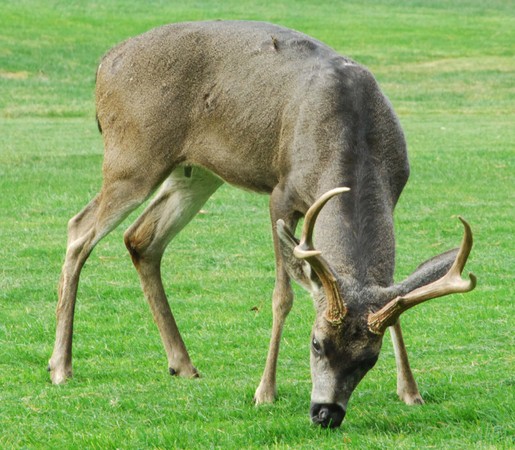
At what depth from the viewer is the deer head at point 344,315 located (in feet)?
19.5

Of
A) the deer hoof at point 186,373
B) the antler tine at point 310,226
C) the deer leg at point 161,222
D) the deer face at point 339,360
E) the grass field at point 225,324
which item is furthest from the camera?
the deer leg at point 161,222

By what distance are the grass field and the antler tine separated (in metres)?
0.98

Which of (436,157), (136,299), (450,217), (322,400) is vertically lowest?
(436,157)

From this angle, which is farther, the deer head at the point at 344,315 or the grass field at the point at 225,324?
the grass field at the point at 225,324

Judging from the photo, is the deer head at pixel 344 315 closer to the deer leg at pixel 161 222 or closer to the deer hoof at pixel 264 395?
the deer hoof at pixel 264 395

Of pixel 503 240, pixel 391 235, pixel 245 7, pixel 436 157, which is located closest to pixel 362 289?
pixel 391 235

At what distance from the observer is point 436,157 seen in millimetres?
18609

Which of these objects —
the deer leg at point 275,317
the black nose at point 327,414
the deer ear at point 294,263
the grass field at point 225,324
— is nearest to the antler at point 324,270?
the deer ear at point 294,263

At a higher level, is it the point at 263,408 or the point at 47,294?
the point at 263,408

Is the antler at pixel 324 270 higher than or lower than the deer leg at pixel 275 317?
higher

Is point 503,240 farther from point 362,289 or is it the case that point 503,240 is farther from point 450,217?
point 362,289

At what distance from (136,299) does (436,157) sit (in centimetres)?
951

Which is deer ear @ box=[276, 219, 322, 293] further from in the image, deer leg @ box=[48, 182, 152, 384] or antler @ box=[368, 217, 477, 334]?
deer leg @ box=[48, 182, 152, 384]

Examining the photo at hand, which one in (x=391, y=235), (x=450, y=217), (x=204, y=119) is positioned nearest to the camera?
(x=391, y=235)
